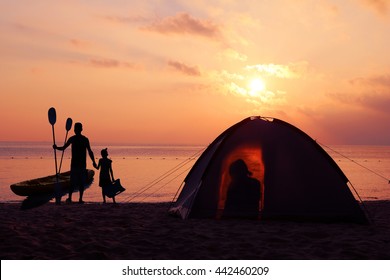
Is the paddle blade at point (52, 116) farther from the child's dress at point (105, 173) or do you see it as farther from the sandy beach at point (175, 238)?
the sandy beach at point (175, 238)

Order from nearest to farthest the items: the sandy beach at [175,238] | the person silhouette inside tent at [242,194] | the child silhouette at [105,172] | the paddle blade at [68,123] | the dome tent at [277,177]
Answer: the sandy beach at [175,238] → the dome tent at [277,177] → the person silhouette inside tent at [242,194] → the child silhouette at [105,172] → the paddle blade at [68,123]

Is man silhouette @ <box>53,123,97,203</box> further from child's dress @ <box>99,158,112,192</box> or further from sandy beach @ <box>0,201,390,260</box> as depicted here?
sandy beach @ <box>0,201,390,260</box>

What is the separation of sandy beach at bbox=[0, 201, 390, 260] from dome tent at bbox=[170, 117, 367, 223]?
445 mm

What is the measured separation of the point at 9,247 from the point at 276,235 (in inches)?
217

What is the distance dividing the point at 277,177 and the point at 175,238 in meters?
3.91

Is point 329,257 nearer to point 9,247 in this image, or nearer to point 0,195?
point 9,247

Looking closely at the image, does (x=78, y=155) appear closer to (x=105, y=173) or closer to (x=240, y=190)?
(x=105, y=173)

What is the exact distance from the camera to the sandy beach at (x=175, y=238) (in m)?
8.30

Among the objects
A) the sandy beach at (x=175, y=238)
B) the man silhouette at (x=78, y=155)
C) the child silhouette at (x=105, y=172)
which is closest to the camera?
the sandy beach at (x=175, y=238)

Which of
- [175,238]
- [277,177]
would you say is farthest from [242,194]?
[175,238]

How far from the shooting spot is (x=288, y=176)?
12188mm

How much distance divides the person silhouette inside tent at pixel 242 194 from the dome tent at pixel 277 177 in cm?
9

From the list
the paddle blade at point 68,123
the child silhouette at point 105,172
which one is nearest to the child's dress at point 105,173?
the child silhouette at point 105,172

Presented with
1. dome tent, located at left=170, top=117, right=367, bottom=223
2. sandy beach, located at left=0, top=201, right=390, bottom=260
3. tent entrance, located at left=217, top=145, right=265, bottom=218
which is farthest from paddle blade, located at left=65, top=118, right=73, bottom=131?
tent entrance, located at left=217, top=145, right=265, bottom=218
